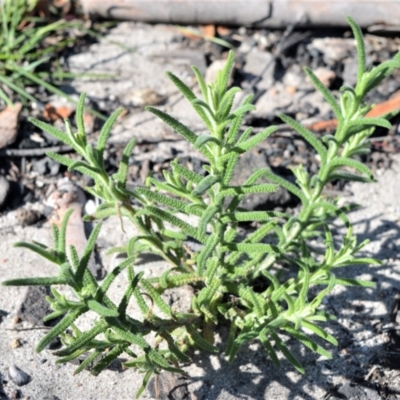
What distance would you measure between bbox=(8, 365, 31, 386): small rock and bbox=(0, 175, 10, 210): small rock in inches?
38.9

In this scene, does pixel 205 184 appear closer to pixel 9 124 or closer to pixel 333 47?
pixel 9 124

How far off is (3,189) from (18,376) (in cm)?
111

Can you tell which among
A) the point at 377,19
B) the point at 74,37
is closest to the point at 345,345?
the point at 377,19

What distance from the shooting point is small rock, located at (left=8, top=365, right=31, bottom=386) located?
111 inches

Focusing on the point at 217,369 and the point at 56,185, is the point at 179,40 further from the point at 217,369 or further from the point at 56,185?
the point at 217,369

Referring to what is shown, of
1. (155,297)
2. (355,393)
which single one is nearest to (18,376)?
(155,297)

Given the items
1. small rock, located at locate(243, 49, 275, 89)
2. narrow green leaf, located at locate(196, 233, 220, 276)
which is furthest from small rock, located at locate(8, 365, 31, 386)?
small rock, located at locate(243, 49, 275, 89)

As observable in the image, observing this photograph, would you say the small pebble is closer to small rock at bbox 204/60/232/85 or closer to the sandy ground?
the sandy ground

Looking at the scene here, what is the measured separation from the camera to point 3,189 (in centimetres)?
354

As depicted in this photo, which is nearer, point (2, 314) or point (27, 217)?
point (2, 314)

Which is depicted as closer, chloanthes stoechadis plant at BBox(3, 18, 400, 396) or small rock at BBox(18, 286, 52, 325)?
chloanthes stoechadis plant at BBox(3, 18, 400, 396)

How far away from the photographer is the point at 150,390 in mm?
2820

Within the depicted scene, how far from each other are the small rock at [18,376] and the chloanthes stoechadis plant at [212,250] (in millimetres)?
253

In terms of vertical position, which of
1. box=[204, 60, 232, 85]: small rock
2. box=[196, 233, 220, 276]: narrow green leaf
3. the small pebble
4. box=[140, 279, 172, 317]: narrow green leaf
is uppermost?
box=[204, 60, 232, 85]: small rock
